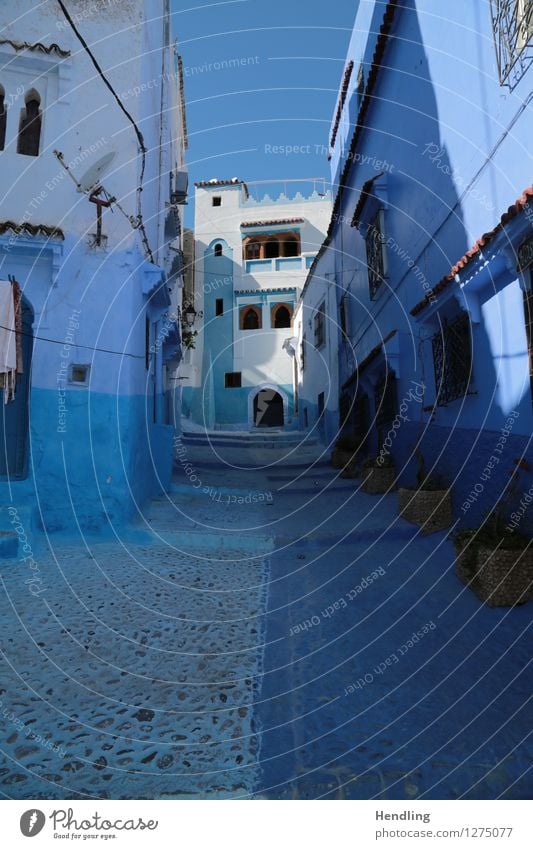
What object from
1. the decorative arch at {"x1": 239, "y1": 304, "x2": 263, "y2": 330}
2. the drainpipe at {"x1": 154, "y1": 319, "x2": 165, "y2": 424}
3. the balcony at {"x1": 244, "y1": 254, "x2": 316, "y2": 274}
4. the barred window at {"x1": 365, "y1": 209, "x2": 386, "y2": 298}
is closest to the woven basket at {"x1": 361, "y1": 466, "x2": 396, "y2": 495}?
the barred window at {"x1": 365, "y1": 209, "x2": 386, "y2": 298}

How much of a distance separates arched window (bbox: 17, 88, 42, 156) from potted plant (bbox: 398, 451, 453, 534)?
25.9 ft

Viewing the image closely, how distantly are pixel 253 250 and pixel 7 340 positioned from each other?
2401cm

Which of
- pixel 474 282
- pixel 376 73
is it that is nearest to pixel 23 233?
pixel 474 282

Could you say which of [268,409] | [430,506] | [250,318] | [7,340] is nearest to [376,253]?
[430,506]

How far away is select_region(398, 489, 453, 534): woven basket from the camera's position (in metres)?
6.59

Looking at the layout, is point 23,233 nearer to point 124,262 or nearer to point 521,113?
point 124,262

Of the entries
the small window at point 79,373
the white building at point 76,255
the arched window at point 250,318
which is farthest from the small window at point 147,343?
the arched window at point 250,318

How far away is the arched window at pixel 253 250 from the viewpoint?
29000 mm

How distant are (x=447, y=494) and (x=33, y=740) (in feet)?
17.4

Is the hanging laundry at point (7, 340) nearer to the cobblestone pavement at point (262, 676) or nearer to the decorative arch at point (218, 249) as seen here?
the cobblestone pavement at point (262, 676)

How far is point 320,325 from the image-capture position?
19.3m

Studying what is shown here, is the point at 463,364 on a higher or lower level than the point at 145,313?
lower

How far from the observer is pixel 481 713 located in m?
3.24

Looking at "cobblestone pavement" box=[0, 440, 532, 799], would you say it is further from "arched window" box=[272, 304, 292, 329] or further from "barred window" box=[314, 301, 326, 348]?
"arched window" box=[272, 304, 292, 329]
